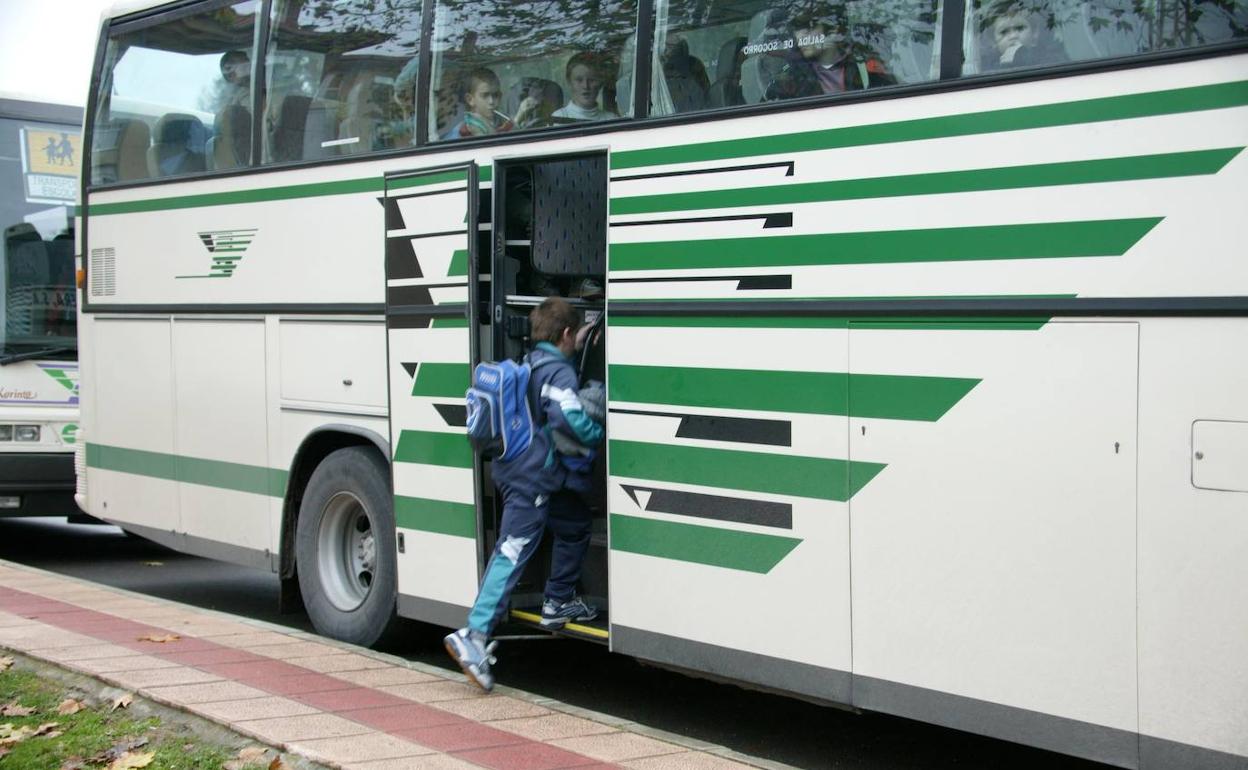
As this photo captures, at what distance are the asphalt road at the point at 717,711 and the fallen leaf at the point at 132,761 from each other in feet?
7.82

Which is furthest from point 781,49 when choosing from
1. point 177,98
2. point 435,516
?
point 177,98

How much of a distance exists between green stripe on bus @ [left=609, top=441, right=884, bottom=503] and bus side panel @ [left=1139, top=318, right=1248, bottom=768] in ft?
3.51

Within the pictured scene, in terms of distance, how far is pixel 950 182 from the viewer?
510 cm

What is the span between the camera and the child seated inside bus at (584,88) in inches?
256

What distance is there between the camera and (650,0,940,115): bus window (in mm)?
5320

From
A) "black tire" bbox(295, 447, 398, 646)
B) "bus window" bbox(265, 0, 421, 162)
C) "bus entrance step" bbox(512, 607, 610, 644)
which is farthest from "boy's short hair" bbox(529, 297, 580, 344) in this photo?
"black tire" bbox(295, 447, 398, 646)

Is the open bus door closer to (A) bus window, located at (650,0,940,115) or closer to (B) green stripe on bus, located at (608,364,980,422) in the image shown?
(B) green stripe on bus, located at (608,364,980,422)

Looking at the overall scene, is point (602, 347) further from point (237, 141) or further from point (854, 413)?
point (237, 141)

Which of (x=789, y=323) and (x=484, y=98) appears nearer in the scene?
(x=789, y=323)

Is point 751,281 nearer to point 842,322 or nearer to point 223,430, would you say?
point 842,322

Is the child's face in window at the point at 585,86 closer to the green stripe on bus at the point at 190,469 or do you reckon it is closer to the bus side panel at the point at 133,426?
the green stripe on bus at the point at 190,469

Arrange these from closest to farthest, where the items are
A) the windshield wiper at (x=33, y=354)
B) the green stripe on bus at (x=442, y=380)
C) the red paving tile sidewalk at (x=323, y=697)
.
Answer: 1. the red paving tile sidewalk at (x=323, y=697)
2. the green stripe on bus at (x=442, y=380)
3. the windshield wiper at (x=33, y=354)

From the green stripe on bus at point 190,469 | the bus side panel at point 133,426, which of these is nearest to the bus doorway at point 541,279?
the green stripe on bus at point 190,469

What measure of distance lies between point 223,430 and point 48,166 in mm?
4801
